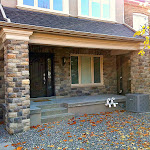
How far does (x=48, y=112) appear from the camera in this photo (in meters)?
6.32

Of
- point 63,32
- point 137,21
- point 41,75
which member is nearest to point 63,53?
point 41,75

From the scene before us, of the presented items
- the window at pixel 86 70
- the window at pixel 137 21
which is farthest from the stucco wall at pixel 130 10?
the window at pixel 86 70

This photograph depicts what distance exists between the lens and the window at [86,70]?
8.98 m

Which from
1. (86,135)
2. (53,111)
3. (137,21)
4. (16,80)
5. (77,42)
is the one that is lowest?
(86,135)

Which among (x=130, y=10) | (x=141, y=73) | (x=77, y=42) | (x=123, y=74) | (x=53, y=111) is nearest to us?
(x=53, y=111)

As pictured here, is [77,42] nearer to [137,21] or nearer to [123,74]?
[123,74]

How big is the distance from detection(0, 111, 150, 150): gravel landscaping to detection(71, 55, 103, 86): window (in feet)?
9.48

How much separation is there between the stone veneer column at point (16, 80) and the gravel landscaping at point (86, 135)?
355 millimetres

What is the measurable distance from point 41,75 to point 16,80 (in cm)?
312

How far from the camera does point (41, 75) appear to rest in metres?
8.34

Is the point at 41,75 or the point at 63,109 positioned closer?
the point at 63,109

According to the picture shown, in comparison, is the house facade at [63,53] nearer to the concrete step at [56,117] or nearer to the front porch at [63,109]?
the front porch at [63,109]

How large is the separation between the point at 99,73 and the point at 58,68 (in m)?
2.42

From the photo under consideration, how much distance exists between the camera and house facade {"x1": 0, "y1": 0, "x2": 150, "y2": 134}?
5.23 meters
